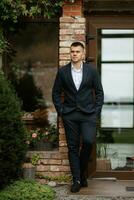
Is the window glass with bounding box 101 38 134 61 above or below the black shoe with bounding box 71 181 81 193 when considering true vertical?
above

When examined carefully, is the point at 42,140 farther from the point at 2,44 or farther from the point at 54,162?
the point at 2,44

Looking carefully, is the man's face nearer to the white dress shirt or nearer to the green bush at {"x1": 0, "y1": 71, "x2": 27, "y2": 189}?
the white dress shirt

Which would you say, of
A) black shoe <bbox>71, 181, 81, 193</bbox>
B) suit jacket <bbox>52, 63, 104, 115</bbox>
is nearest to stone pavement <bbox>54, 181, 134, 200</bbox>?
black shoe <bbox>71, 181, 81, 193</bbox>

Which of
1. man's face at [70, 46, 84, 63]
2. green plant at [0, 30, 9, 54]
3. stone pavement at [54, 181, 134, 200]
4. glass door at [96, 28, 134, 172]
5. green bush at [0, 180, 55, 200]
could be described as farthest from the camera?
glass door at [96, 28, 134, 172]

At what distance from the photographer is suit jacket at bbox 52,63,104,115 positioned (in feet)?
25.2

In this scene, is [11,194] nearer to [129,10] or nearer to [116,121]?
[129,10]

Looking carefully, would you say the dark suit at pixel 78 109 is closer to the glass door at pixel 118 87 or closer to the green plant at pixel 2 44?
the green plant at pixel 2 44

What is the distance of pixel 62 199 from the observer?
23.8 ft

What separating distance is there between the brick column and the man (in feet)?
1.40

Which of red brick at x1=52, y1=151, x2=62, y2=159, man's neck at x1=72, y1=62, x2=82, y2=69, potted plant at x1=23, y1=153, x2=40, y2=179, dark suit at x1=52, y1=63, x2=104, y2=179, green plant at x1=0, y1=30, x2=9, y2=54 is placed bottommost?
potted plant at x1=23, y1=153, x2=40, y2=179

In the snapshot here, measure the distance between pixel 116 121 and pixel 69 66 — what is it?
6872mm

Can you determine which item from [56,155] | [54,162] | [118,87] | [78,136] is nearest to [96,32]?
[78,136]

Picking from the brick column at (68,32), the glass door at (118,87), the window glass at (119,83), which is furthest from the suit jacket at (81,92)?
the window glass at (119,83)

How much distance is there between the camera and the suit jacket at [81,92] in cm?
769
